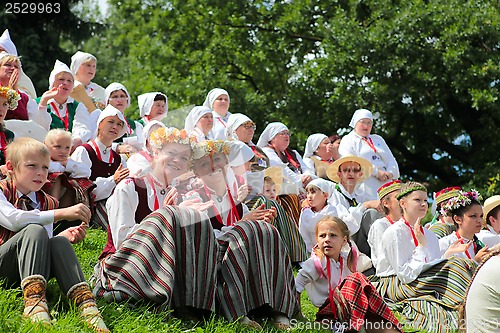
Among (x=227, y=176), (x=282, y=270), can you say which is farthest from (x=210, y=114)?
(x=282, y=270)

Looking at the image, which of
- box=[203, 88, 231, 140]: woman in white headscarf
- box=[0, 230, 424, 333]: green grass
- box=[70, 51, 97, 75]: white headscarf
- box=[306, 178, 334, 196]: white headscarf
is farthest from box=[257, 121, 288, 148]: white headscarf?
box=[0, 230, 424, 333]: green grass

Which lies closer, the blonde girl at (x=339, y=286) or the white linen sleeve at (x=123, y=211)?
the white linen sleeve at (x=123, y=211)

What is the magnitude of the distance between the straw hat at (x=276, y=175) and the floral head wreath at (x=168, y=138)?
271 cm

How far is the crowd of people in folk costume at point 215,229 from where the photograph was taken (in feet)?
16.3

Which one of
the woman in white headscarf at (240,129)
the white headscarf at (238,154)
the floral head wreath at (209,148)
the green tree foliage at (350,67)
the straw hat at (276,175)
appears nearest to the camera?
the floral head wreath at (209,148)

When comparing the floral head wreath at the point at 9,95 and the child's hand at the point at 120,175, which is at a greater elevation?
the floral head wreath at the point at 9,95

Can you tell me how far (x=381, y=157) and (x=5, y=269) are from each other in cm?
608

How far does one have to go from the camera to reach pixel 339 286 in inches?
234

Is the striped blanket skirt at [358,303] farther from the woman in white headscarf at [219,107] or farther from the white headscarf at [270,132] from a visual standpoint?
the woman in white headscarf at [219,107]

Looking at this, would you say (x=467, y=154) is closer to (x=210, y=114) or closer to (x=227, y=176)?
(x=210, y=114)

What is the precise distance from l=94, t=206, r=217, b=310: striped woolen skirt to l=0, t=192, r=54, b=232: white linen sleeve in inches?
22.2

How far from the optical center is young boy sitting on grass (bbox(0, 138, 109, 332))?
4.59 m

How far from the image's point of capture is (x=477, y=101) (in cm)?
1470

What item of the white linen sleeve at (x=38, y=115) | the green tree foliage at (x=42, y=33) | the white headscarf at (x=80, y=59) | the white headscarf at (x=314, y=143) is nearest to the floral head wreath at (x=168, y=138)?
the white linen sleeve at (x=38, y=115)
